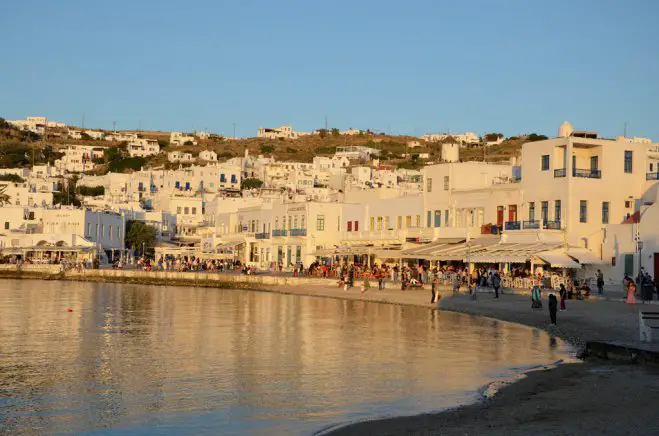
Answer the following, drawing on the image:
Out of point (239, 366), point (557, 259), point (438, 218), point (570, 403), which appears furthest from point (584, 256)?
point (570, 403)

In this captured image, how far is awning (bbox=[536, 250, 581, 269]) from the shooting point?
41.7 meters

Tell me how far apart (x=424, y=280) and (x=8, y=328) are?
2654cm

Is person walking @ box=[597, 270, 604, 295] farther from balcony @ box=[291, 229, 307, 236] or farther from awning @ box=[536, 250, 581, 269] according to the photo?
balcony @ box=[291, 229, 307, 236]

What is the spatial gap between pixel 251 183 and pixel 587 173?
107977mm

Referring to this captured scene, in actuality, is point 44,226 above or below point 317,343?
above

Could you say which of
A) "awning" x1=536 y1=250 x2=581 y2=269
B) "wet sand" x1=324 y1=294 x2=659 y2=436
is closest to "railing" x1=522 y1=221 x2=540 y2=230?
"awning" x1=536 y1=250 x2=581 y2=269

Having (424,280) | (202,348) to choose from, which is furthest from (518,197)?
(202,348)

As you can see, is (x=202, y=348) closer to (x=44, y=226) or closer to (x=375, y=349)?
(x=375, y=349)

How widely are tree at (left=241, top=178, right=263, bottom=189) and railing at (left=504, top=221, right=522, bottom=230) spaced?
337 ft

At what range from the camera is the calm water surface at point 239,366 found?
14812mm

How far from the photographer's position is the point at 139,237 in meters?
91.1

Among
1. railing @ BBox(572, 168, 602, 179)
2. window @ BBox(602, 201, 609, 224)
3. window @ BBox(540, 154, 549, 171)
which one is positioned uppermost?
window @ BBox(540, 154, 549, 171)

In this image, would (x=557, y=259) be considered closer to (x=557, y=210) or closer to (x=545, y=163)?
(x=557, y=210)

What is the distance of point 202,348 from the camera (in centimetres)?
2427
